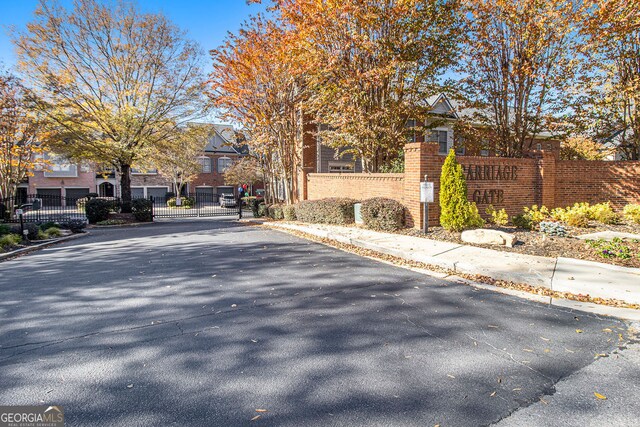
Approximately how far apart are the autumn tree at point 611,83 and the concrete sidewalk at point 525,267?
9611mm

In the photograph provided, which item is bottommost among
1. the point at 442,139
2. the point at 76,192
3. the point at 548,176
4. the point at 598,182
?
the point at 598,182

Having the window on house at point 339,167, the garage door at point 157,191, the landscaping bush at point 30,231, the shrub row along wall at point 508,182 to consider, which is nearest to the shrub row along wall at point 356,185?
the shrub row along wall at point 508,182

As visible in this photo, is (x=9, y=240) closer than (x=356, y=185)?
Yes

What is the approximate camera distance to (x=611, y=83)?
14281 millimetres

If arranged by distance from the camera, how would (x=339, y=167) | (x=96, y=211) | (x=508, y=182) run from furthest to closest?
(x=339, y=167) → (x=96, y=211) → (x=508, y=182)

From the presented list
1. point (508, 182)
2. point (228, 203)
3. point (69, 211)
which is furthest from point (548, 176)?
point (69, 211)

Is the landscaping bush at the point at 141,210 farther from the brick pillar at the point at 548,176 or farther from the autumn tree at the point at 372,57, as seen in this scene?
the brick pillar at the point at 548,176

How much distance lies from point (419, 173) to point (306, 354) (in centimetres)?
790

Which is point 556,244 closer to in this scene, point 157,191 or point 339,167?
point 339,167

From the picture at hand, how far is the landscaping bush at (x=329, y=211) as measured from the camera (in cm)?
1292

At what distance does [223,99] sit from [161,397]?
1528 centimetres

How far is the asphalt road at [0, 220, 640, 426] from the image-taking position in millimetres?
2607

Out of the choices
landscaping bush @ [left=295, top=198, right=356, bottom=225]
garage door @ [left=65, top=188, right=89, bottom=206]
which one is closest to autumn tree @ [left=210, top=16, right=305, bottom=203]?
landscaping bush @ [left=295, top=198, right=356, bottom=225]

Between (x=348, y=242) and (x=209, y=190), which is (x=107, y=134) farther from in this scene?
(x=209, y=190)
